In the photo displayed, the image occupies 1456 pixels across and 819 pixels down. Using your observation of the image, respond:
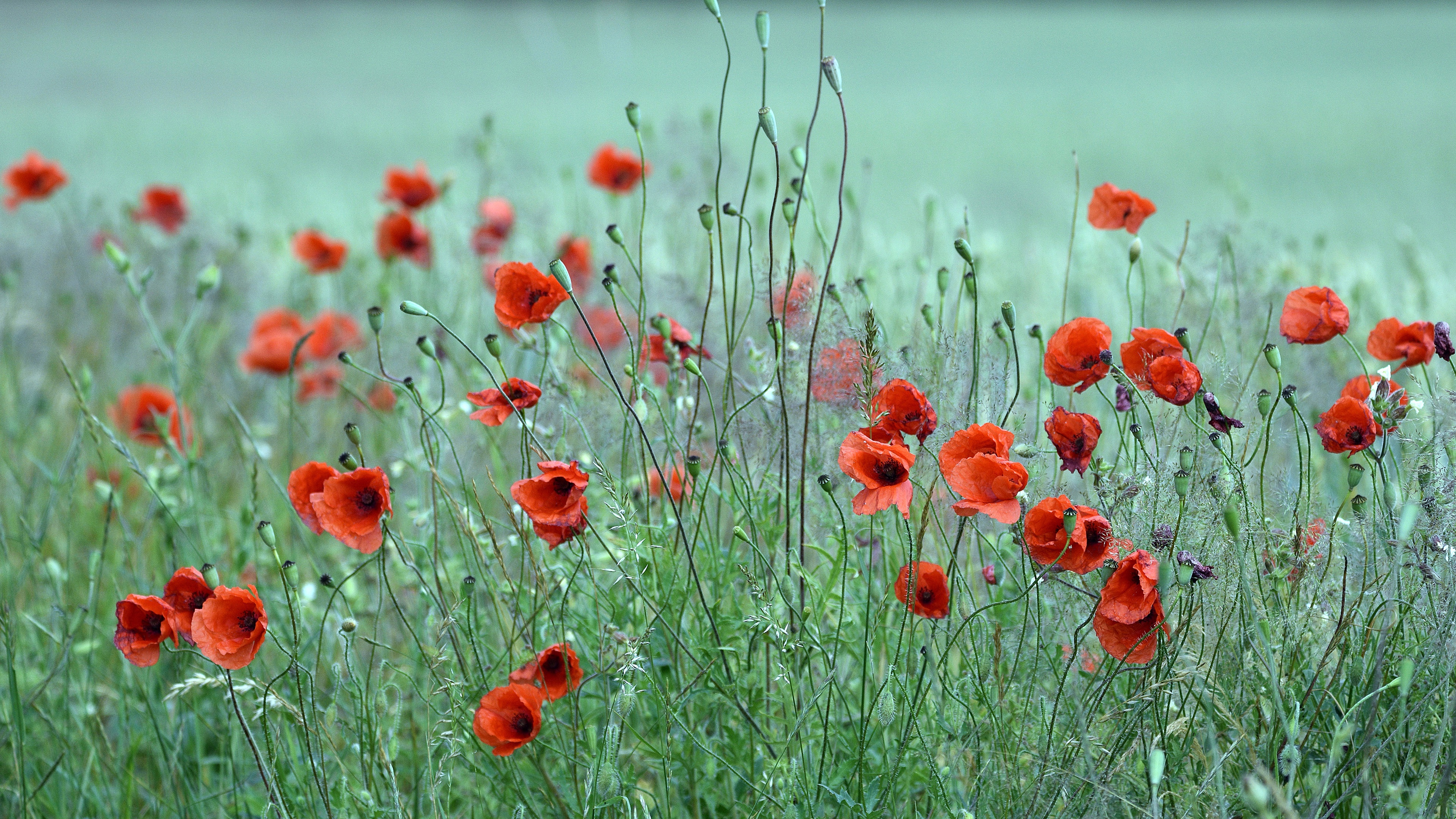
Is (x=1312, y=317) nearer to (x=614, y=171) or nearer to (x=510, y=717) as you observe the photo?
(x=510, y=717)

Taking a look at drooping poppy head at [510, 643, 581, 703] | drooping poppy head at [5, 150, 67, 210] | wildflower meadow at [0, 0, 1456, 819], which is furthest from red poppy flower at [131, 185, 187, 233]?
drooping poppy head at [510, 643, 581, 703]

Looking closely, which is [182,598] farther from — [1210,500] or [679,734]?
[1210,500]

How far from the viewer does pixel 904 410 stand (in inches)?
39.4

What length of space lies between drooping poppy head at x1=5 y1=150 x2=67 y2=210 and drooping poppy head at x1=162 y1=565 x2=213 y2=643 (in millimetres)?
1422

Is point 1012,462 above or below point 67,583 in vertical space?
above

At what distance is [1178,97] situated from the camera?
28.5ft

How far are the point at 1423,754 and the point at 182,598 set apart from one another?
3.64ft

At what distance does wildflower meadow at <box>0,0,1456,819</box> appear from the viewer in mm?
Answer: 950

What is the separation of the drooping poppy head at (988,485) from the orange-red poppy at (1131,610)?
93mm

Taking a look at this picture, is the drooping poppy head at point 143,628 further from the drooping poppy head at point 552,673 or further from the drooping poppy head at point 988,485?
the drooping poppy head at point 988,485

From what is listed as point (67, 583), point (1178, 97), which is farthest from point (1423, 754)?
point (1178, 97)

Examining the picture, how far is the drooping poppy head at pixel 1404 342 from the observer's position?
1.11 m

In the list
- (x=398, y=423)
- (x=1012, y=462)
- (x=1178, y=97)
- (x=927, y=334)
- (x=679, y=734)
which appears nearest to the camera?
(x=1012, y=462)

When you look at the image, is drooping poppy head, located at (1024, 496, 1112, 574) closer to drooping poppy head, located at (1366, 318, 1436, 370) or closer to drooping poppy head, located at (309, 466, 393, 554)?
drooping poppy head, located at (1366, 318, 1436, 370)
